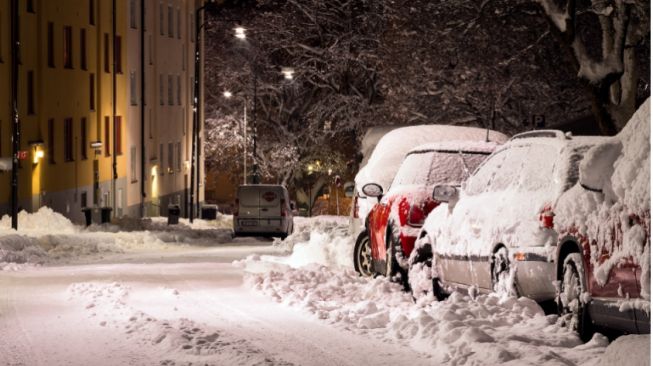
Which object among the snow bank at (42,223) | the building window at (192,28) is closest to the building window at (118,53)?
the building window at (192,28)

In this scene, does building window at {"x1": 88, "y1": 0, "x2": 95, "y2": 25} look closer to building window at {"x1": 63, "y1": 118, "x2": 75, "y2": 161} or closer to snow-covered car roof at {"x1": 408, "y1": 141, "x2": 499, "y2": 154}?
building window at {"x1": 63, "y1": 118, "x2": 75, "y2": 161}

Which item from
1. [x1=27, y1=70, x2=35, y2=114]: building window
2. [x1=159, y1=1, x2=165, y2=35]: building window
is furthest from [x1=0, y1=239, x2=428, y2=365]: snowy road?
[x1=159, y1=1, x2=165, y2=35]: building window

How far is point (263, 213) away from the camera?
45.2 m

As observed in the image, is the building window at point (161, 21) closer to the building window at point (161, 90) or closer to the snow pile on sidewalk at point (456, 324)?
the building window at point (161, 90)

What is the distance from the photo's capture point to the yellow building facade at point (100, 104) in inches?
1672

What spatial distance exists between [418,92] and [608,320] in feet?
102

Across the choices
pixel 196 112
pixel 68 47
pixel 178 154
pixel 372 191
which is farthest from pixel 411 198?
pixel 178 154

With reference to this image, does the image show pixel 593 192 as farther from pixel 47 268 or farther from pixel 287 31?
pixel 287 31

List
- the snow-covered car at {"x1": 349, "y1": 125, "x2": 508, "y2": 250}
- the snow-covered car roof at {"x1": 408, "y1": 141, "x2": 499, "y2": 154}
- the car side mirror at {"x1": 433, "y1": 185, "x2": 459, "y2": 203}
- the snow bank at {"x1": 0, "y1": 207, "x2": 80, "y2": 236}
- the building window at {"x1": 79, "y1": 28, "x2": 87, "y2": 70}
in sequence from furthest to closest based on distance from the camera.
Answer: the building window at {"x1": 79, "y1": 28, "x2": 87, "y2": 70} → the snow bank at {"x1": 0, "y1": 207, "x2": 80, "y2": 236} → the snow-covered car at {"x1": 349, "y1": 125, "x2": 508, "y2": 250} → the snow-covered car roof at {"x1": 408, "y1": 141, "x2": 499, "y2": 154} → the car side mirror at {"x1": 433, "y1": 185, "x2": 459, "y2": 203}

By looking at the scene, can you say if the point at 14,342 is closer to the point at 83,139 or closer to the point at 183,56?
the point at 83,139

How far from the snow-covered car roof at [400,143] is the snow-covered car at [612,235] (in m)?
12.2

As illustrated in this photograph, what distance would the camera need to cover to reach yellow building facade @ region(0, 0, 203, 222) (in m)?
42.5

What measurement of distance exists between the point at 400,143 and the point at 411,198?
9.15m

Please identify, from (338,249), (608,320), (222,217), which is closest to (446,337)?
(608,320)
